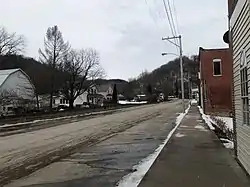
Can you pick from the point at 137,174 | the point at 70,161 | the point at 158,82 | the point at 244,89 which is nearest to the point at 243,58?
the point at 244,89

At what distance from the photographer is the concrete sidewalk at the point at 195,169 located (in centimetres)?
801

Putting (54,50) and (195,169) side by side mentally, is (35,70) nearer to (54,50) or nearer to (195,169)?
(54,50)


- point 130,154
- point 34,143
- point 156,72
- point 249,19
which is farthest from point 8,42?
point 156,72

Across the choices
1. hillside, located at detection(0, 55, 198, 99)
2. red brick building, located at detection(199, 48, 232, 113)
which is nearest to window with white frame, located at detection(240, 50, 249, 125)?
red brick building, located at detection(199, 48, 232, 113)

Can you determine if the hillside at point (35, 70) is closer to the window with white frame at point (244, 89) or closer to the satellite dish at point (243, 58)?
the window with white frame at point (244, 89)

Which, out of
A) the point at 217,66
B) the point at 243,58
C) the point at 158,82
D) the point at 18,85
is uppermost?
the point at 158,82

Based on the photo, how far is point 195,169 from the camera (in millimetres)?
9570

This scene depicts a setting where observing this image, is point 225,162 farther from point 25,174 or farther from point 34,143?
point 34,143

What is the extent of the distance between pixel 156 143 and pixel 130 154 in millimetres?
3168

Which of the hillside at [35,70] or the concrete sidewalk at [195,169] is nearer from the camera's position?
the concrete sidewalk at [195,169]

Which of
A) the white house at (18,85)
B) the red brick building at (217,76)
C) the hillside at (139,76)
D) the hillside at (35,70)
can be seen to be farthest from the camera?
the hillside at (139,76)

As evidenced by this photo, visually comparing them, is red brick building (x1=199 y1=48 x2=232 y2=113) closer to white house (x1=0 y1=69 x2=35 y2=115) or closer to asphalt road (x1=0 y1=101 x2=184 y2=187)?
white house (x1=0 y1=69 x2=35 y2=115)

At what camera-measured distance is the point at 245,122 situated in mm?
9047

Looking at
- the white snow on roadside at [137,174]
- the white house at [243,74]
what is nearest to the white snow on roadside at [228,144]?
the white snow on roadside at [137,174]
